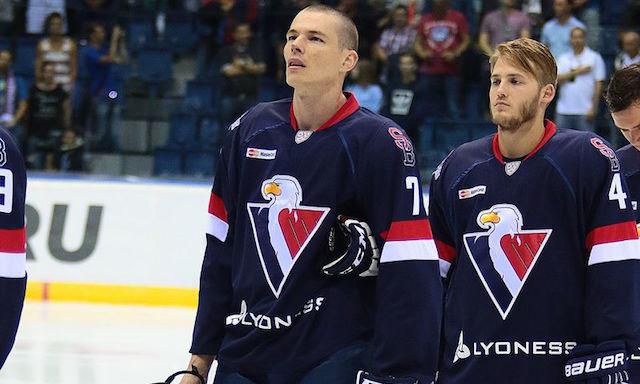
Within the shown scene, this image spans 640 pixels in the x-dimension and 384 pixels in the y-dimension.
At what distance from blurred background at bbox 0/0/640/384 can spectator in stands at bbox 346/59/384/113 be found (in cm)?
1

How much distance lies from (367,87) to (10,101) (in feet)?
10.4

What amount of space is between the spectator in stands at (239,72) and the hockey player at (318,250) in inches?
312

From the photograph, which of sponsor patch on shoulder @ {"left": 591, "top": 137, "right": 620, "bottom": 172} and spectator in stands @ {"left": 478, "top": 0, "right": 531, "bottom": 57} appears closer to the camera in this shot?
sponsor patch on shoulder @ {"left": 591, "top": 137, "right": 620, "bottom": 172}

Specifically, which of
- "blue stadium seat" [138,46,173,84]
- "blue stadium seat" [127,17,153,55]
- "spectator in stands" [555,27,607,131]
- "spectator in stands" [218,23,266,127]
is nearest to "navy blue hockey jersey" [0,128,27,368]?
"spectator in stands" [555,27,607,131]

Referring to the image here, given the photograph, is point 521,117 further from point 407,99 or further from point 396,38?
point 396,38

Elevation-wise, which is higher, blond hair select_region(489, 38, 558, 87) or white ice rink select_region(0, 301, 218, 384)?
blond hair select_region(489, 38, 558, 87)

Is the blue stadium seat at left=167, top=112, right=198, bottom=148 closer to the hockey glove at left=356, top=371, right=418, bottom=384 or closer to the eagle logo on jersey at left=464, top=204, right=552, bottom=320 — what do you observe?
the eagle logo on jersey at left=464, top=204, right=552, bottom=320

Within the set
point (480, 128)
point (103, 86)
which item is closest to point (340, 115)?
point (480, 128)

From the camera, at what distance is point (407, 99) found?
430 inches

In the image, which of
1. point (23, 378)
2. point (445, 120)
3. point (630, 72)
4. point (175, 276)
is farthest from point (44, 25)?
point (630, 72)

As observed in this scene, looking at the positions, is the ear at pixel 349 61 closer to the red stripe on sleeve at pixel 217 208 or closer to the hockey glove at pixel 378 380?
the red stripe on sleeve at pixel 217 208

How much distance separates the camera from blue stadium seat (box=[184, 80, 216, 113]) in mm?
11602

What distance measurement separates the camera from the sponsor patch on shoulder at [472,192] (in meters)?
3.63

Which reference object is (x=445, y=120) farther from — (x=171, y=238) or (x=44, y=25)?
(x=44, y=25)
